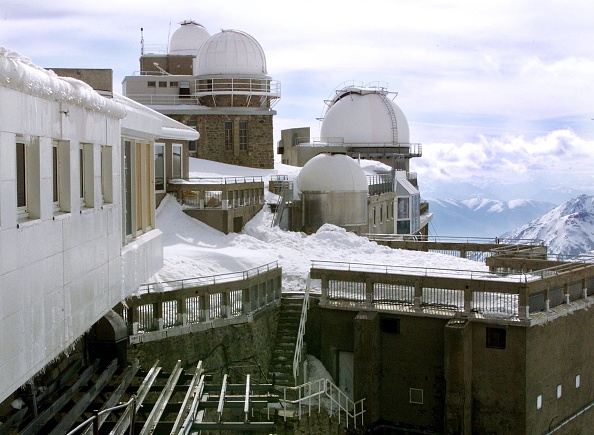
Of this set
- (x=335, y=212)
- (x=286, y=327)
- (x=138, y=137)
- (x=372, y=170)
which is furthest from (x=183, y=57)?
(x=138, y=137)

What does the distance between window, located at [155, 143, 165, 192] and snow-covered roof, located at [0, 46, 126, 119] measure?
74.0 ft

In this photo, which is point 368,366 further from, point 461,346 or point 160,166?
point 160,166

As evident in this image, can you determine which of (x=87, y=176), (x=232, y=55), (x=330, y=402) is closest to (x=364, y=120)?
(x=232, y=55)

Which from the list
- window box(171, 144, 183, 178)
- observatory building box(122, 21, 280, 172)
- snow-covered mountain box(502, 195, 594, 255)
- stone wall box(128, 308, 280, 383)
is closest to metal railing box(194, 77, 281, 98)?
observatory building box(122, 21, 280, 172)

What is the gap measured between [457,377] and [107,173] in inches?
544

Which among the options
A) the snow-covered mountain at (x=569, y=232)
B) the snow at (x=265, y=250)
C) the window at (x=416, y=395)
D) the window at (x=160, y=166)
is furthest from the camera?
the snow-covered mountain at (x=569, y=232)

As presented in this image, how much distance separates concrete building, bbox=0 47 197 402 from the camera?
8.20 m

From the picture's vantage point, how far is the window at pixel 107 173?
12.5 m

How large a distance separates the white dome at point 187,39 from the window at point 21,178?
47910mm

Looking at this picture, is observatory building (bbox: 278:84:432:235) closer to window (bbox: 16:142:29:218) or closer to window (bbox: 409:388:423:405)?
window (bbox: 409:388:423:405)

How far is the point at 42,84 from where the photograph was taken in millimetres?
9039

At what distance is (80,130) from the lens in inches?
426

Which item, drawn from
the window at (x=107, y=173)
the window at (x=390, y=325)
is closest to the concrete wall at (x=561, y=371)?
the window at (x=390, y=325)

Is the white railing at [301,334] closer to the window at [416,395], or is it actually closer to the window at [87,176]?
the window at [416,395]
